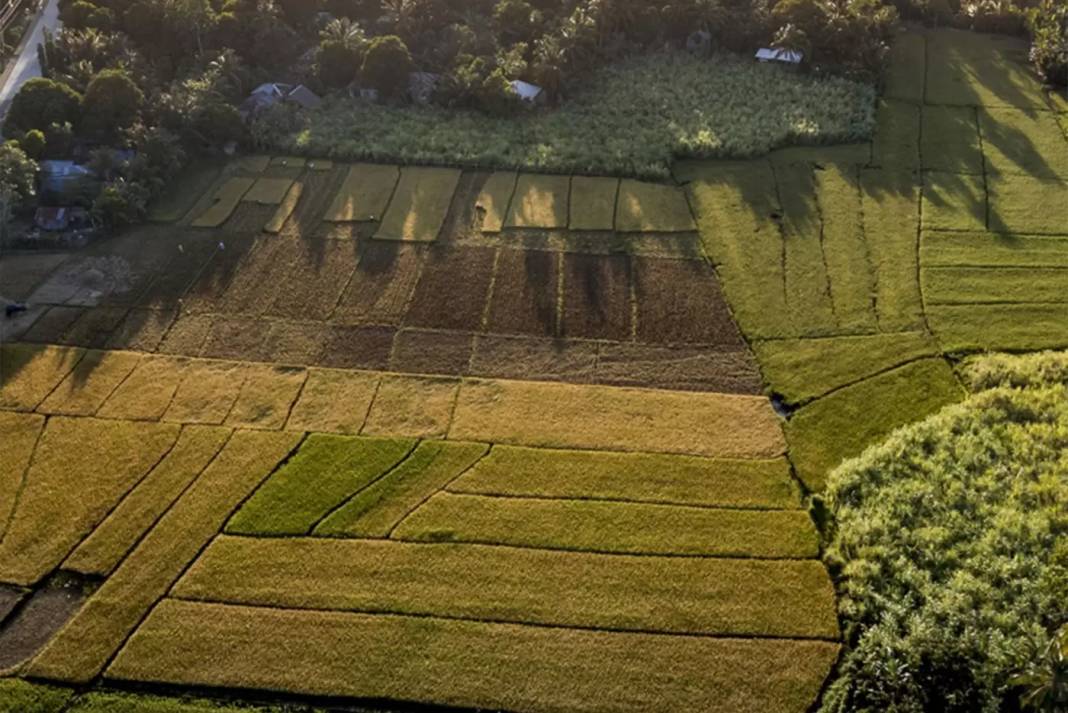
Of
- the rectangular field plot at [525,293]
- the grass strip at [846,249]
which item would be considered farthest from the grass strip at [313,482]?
the grass strip at [846,249]

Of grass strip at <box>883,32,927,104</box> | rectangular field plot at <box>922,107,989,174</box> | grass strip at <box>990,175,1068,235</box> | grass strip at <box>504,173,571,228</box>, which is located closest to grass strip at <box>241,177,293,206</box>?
grass strip at <box>504,173,571,228</box>

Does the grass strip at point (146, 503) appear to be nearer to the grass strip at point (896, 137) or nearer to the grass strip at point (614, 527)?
the grass strip at point (614, 527)

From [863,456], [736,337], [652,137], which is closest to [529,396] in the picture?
[736,337]

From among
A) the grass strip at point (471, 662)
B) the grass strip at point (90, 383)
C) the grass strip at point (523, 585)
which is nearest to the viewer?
the grass strip at point (471, 662)

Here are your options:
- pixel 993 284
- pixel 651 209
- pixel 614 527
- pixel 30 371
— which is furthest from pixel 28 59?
pixel 993 284

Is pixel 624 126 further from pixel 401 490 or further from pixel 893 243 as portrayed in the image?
pixel 401 490
